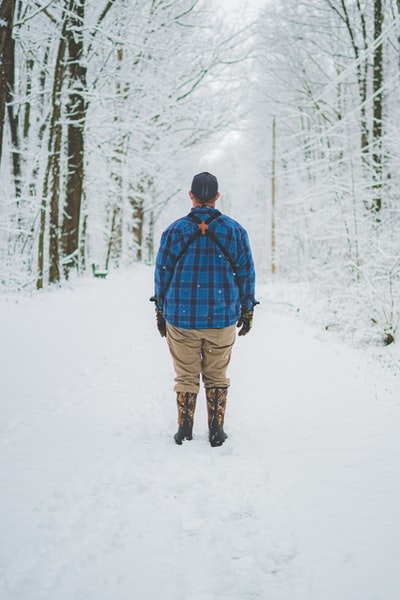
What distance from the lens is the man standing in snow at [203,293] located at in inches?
106

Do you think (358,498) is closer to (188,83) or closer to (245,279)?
(245,279)

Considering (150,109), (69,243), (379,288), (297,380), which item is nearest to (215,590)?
(297,380)

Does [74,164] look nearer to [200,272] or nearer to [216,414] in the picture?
[200,272]

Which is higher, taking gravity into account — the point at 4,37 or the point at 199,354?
the point at 4,37

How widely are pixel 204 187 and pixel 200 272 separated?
0.62 m

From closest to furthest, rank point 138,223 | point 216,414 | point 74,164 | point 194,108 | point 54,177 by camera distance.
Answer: point 216,414, point 54,177, point 74,164, point 194,108, point 138,223

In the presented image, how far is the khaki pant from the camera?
9.08ft

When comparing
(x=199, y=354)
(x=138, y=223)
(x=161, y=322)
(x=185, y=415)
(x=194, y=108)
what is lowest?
(x=185, y=415)

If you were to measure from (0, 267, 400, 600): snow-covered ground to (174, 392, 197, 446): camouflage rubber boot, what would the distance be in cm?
9

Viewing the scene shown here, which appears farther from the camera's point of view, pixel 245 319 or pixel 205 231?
pixel 245 319

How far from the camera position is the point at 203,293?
2701 millimetres

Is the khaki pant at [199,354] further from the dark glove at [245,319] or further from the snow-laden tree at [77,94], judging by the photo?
the snow-laden tree at [77,94]

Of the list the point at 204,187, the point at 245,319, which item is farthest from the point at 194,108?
the point at 245,319

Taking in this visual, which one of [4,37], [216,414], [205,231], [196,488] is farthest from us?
[4,37]
